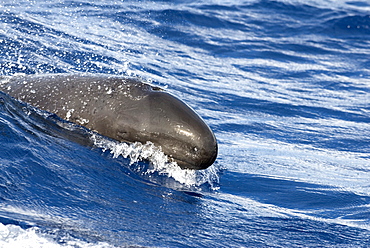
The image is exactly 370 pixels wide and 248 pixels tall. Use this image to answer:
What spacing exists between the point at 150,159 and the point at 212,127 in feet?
13.6

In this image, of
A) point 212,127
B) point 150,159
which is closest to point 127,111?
point 150,159

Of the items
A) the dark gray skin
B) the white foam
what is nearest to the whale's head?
the dark gray skin

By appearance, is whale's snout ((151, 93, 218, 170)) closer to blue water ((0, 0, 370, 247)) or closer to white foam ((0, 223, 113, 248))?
blue water ((0, 0, 370, 247))

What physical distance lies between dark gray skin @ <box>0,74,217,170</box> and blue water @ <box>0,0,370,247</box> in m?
0.19

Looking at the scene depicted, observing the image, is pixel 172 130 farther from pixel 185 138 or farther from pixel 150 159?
pixel 150 159

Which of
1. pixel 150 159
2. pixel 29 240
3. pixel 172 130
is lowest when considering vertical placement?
pixel 150 159

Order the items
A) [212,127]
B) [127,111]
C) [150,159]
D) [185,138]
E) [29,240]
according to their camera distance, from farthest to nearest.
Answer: [212,127], [127,111], [150,159], [185,138], [29,240]

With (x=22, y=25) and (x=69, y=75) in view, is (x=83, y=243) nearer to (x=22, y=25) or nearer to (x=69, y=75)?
(x=69, y=75)

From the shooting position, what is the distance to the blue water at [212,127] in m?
6.03

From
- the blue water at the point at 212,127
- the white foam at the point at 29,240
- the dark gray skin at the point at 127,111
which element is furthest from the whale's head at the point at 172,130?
the white foam at the point at 29,240

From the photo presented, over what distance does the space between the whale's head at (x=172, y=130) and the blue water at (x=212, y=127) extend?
0.21m

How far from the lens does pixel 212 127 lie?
38.1 feet

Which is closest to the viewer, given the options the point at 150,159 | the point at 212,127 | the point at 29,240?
the point at 29,240

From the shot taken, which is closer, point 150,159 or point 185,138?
point 185,138
